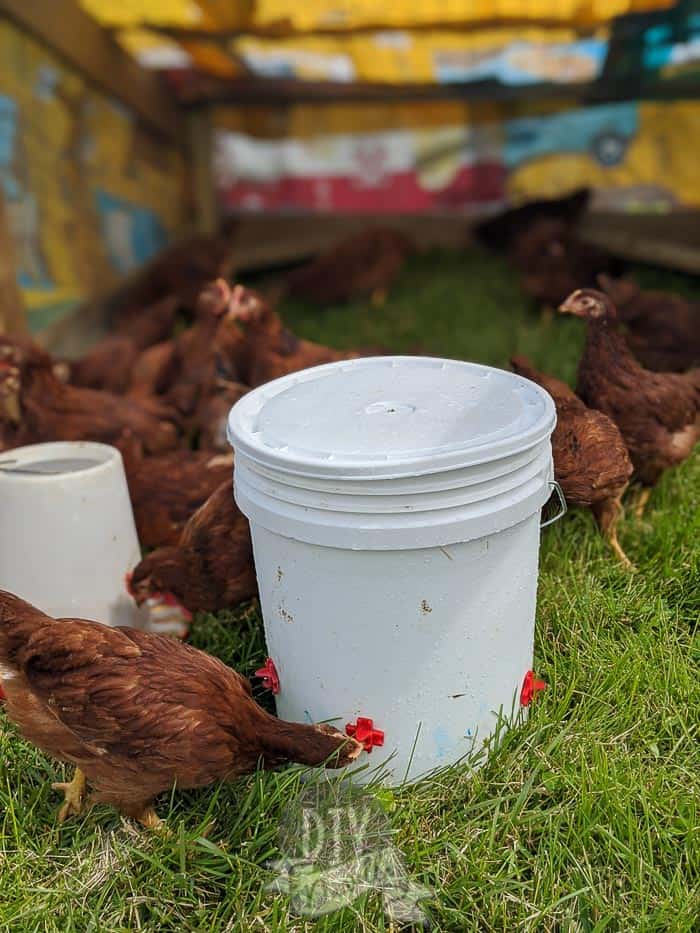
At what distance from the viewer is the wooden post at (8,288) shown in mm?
4000

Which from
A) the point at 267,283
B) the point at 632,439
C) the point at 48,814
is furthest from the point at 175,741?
the point at 267,283

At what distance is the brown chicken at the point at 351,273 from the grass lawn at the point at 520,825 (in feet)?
12.9

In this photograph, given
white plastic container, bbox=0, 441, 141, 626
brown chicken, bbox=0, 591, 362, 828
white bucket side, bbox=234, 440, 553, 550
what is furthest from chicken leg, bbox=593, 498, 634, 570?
white plastic container, bbox=0, 441, 141, 626

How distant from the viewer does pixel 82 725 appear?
1708 millimetres

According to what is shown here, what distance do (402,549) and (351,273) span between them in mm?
4617

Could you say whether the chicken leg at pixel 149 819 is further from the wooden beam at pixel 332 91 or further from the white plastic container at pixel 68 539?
the wooden beam at pixel 332 91

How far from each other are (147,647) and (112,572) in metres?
0.64

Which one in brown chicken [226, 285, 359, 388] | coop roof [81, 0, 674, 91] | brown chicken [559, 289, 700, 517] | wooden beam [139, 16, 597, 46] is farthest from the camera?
wooden beam [139, 16, 597, 46]

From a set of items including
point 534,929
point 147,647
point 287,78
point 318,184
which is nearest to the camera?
point 534,929

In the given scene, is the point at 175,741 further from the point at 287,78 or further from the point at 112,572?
the point at 287,78

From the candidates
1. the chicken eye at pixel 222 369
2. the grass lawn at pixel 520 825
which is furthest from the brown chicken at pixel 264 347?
the grass lawn at pixel 520 825

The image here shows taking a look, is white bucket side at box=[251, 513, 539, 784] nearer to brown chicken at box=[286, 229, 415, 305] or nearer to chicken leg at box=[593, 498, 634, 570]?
chicken leg at box=[593, 498, 634, 570]

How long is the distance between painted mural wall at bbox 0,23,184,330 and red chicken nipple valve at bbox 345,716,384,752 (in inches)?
139

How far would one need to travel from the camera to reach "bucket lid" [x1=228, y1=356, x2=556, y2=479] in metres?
1.55
